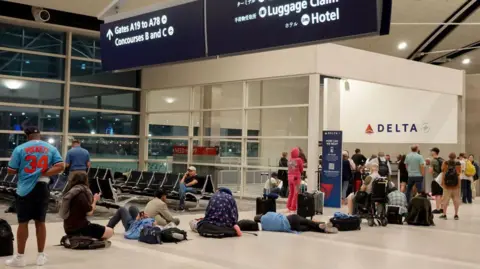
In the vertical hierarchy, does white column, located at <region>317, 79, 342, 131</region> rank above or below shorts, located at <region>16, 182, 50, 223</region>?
above

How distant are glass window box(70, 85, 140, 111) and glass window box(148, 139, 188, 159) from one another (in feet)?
4.72

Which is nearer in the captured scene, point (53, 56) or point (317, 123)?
point (317, 123)

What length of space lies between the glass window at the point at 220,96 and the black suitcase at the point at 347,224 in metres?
6.69

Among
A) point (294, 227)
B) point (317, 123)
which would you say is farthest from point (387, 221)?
point (317, 123)

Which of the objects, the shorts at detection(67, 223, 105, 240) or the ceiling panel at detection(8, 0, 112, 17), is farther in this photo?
the ceiling panel at detection(8, 0, 112, 17)

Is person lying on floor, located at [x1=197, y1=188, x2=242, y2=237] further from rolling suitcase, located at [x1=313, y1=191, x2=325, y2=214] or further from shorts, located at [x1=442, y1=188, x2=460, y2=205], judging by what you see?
shorts, located at [x1=442, y1=188, x2=460, y2=205]

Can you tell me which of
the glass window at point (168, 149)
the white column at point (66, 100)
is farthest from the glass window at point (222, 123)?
the white column at point (66, 100)

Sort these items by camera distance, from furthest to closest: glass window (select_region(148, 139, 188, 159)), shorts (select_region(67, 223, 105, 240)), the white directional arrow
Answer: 1. glass window (select_region(148, 139, 188, 159))
2. the white directional arrow
3. shorts (select_region(67, 223, 105, 240))

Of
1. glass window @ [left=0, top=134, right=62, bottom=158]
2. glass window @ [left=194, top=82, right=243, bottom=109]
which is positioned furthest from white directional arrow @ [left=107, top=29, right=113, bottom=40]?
glass window @ [left=0, top=134, right=62, bottom=158]

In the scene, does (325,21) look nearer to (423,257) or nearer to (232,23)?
(232,23)

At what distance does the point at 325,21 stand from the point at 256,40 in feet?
3.15

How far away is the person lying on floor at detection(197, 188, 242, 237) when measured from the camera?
8680 millimetres

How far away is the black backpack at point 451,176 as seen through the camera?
38.5 feet

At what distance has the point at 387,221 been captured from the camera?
36.6ft
